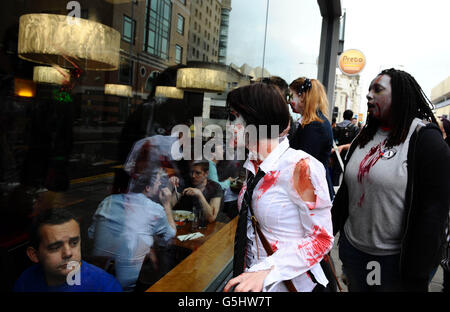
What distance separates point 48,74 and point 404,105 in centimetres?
414

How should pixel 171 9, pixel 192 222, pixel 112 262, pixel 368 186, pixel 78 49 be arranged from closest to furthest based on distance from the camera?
pixel 368 186 → pixel 112 262 → pixel 78 49 → pixel 192 222 → pixel 171 9

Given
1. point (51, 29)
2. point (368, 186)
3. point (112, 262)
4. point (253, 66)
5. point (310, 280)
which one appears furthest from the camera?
point (253, 66)

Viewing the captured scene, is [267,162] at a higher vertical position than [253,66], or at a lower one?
lower

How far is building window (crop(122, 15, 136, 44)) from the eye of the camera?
5.09m

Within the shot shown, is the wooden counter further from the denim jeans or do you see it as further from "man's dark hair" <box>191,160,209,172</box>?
the denim jeans

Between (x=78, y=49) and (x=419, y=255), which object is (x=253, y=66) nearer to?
(x=78, y=49)

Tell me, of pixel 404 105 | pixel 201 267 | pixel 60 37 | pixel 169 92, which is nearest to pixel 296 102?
pixel 404 105

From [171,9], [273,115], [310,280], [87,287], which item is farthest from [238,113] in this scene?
[171,9]

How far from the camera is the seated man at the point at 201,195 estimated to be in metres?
3.38

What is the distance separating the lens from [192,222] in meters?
3.25

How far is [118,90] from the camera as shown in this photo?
672cm

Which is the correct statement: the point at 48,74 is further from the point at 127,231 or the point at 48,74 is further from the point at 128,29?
the point at 127,231

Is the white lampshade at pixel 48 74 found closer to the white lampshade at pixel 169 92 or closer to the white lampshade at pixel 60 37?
the white lampshade at pixel 60 37

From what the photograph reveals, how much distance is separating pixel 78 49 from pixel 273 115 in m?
2.21
